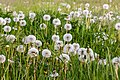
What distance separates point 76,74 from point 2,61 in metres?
0.55

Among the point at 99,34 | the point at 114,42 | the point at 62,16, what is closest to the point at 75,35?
the point at 99,34

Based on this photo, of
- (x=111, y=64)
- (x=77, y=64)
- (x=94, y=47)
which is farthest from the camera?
(x=94, y=47)

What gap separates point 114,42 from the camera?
156 inches

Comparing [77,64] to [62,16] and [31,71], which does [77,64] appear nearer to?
[31,71]

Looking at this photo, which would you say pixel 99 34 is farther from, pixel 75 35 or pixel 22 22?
pixel 22 22

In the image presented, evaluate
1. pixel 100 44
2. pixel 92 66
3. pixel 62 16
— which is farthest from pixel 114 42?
pixel 62 16

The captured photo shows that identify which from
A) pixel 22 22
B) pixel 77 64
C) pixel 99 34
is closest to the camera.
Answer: pixel 77 64

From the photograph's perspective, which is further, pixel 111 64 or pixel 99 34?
pixel 99 34

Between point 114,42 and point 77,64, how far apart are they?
1.10 metres

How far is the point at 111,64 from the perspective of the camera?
2.73m

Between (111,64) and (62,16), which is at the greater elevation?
(62,16)

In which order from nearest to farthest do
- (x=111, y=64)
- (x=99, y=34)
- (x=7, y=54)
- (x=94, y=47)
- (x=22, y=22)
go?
1. (x=111, y=64)
2. (x=7, y=54)
3. (x=94, y=47)
4. (x=99, y=34)
5. (x=22, y=22)

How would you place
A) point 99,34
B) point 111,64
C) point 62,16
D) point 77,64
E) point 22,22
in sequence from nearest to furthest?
point 111,64
point 77,64
point 99,34
point 22,22
point 62,16

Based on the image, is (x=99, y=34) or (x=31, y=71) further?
(x=99, y=34)
